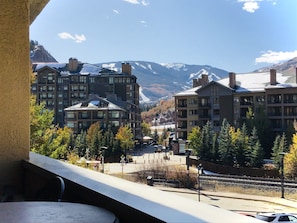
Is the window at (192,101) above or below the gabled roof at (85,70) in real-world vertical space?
below

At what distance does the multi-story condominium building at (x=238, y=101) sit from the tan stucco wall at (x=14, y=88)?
21.0m

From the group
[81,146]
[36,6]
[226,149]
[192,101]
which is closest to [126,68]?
[192,101]

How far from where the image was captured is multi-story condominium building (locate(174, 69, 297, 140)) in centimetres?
2189

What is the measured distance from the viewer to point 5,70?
68.4 inches

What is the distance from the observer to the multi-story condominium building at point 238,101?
21.9 m

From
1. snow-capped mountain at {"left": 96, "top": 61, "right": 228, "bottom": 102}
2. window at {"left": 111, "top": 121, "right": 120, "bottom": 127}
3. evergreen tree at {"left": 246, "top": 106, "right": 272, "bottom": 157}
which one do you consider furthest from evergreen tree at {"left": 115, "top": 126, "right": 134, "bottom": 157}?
snow-capped mountain at {"left": 96, "top": 61, "right": 228, "bottom": 102}

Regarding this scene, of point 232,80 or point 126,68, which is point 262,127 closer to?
point 232,80

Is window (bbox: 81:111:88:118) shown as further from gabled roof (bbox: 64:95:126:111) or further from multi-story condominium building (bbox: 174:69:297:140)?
multi-story condominium building (bbox: 174:69:297:140)

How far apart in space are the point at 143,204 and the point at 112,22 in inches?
3321

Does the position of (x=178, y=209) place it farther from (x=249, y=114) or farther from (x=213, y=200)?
(x=249, y=114)

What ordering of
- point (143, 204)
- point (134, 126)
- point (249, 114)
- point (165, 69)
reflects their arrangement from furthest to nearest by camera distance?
point (165, 69) → point (134, 126) → point (249, 114) → point (143, 204)

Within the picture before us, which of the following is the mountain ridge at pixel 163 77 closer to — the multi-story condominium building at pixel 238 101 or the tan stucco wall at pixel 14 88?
the multi-story condominium building at pixel 238 101

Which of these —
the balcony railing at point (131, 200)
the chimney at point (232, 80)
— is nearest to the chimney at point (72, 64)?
the chimney at point (232, 80)

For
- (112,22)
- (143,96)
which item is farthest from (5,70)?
(143,96)
